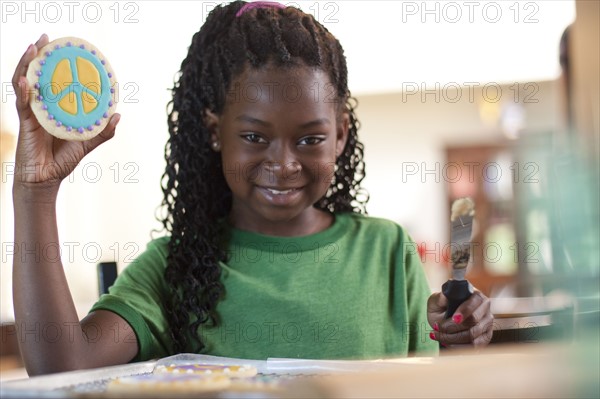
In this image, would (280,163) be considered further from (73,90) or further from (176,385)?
(176,385)

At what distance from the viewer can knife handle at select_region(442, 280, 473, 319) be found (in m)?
0.82

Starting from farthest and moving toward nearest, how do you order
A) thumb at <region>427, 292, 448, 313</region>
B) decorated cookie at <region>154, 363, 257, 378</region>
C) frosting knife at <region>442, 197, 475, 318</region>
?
thumb at <region>427, 292, 448, 313</region>, frosting knife at <region>442, 197, 475, 318</region>, decorated cookie at <region>154, 363, 257, 378</region>

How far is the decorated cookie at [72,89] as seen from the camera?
761mm

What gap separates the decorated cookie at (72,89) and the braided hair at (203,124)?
21 cm

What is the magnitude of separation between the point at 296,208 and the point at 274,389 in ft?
1.92

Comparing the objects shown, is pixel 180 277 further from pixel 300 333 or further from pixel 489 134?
pixel 489 134

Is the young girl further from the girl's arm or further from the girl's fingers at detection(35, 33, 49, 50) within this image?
the girl's fingers at detection(35, 33, 49, 50)

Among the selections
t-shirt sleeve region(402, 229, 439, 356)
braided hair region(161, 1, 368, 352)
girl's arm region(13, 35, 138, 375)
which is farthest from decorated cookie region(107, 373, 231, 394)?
t-shirt sleeve region(402, 229, 439, 356)

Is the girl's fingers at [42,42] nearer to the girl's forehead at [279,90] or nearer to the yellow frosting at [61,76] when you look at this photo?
the yellow frosting at [61,76]

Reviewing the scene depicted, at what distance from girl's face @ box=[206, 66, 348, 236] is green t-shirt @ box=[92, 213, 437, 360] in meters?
0.07

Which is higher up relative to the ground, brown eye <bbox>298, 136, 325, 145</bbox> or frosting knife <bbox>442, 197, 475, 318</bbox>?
brown eye <bbox>298, 136, 325, 145</bbox>

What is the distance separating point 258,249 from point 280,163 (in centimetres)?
14

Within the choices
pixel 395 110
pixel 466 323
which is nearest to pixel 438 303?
pixel 466 323

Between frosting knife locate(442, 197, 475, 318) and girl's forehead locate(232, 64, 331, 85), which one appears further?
girl's forehead locate(232, 64, 331, 85)
